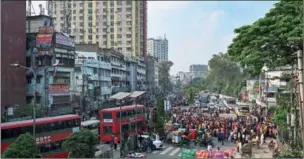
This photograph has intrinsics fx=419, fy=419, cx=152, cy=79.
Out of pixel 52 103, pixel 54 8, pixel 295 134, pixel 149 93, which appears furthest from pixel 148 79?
pixel 54 8

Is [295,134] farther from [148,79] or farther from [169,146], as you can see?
[148,79]

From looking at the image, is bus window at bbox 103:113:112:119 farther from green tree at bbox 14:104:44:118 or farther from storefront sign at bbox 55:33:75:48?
storefront sign at bbox 55:33:75:48

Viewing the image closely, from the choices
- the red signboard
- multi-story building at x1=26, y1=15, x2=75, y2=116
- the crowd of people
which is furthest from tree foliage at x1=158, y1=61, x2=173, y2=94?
the red signboard

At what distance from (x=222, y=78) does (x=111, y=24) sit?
19.6 m

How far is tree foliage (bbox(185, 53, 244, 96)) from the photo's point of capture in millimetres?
63469

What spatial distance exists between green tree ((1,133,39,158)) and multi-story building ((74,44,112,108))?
72.8 ft

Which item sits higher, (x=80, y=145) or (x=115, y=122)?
(x=115, y=122)

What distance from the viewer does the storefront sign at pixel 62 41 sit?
106ft

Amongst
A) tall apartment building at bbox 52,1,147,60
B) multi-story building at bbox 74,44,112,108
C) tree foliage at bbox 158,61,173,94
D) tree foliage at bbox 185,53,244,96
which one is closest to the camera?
tree foliage at bbox 158,61,173,94

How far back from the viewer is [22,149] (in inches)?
507

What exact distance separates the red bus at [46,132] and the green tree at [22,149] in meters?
2.07

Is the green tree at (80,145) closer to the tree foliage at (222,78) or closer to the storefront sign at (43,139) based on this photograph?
the storefront sign at (43,139)

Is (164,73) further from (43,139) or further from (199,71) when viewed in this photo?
(199,71)

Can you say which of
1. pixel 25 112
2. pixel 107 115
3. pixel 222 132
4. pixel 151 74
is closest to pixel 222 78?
pixel 151 74
